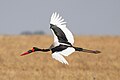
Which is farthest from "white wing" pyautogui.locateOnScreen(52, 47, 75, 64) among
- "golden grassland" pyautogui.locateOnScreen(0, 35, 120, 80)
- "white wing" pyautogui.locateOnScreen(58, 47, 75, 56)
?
"golden grassland" pyautogui.locateOnScreen(0, 35, 120, 80)

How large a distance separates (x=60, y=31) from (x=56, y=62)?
752 centimetres

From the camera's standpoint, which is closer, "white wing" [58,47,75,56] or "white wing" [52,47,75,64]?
"white wing" [52,47,75,64]

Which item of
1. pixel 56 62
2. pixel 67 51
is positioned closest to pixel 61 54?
pixel 67 51

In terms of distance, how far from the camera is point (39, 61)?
74.5 ft

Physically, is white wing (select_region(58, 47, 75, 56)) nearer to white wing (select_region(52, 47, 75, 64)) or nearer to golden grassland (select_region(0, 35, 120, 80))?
white wing (select_region(52, 47, 75, 64))

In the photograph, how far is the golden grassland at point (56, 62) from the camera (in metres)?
17.1

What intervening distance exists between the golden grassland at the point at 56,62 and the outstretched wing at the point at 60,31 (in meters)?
2.39

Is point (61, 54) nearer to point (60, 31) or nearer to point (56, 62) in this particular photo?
point (60, 31)

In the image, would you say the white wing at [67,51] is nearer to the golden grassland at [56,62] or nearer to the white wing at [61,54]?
the white wing at [61,54]

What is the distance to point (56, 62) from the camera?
71.7ft

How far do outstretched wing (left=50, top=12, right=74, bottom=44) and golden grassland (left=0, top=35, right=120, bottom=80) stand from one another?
239 cm

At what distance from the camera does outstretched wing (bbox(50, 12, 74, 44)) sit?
1434 cm

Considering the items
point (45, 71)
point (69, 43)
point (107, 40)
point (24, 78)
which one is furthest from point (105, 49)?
point (69, 43)

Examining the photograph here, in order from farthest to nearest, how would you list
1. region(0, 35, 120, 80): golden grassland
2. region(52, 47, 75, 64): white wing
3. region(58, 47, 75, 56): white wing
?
region(0, 35, 120, 80): golden grassland, region(58, 47, 75, 56): white wing, region(52, 47, 75, 64): white wing
